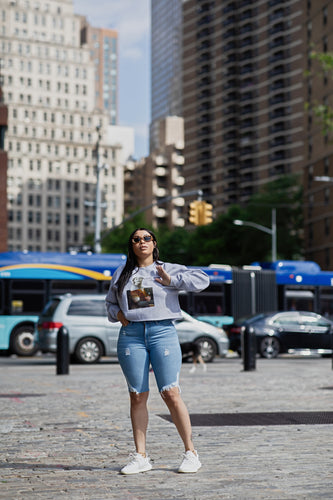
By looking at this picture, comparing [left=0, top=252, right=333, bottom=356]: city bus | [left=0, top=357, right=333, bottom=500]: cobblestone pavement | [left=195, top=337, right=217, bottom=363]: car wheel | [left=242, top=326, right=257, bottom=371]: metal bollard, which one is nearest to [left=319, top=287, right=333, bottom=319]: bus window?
[left=0, top=252, right=333, bottom=356]: city bus

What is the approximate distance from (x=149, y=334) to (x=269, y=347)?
23.0 m

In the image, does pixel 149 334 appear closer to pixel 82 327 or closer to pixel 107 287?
pixel 82 327

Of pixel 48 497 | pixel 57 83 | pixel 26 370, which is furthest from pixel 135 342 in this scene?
pixel 57 83

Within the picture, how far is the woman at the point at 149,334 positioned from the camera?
654cm

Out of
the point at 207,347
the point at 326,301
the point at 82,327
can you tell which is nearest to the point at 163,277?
the point at 82,327

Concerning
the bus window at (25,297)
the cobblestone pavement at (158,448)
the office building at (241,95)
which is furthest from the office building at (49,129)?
the cobblestone pavement at (158,448)

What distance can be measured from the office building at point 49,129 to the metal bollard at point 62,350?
5040 inches

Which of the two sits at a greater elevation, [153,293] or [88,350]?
[153,293]

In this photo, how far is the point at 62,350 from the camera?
63.4ft

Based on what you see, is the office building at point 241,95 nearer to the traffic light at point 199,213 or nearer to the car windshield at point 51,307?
the traffic light at point 199,213

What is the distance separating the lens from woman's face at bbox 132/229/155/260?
6.69 meters

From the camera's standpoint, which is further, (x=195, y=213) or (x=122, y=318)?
(x=195, y=213)

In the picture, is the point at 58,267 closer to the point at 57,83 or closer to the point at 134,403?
the point at 134,403

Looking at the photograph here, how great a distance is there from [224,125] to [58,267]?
10767cm
